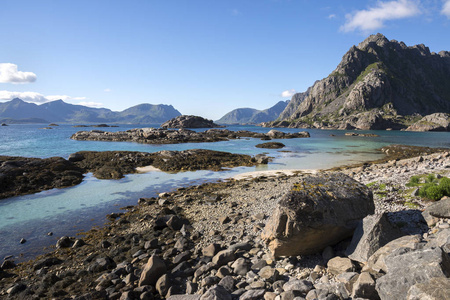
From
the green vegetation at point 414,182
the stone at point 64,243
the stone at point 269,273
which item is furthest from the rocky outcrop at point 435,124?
the stone at point 64,243

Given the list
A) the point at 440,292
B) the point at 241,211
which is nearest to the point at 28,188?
the point at 241,211

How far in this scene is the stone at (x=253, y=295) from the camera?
23.5 feet

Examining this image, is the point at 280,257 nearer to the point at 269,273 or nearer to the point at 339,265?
the point at 269,273

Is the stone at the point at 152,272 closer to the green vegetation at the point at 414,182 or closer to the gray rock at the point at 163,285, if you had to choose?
the gray rock at the point at 163,285

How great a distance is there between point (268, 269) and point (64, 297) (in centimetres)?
826

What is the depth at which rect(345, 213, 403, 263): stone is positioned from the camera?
7.75 meters

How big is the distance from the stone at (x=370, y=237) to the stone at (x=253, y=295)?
3.51 m

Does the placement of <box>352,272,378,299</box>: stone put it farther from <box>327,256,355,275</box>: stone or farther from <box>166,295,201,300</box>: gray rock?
<box>166,295,201,300</box>: gray rock

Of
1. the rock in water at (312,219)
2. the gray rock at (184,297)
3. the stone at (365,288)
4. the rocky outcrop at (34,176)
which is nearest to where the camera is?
the stone at (365,288)

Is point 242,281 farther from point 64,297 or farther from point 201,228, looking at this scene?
point 64,297

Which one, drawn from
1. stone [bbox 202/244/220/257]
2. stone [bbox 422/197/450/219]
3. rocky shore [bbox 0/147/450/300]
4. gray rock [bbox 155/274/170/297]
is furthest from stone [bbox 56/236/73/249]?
stone [bbox 422/197/450/219]

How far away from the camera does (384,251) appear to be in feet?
24.0

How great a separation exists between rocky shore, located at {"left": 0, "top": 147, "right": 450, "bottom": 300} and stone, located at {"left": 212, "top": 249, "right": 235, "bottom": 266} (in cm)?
4

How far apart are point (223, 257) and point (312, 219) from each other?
4246mm
